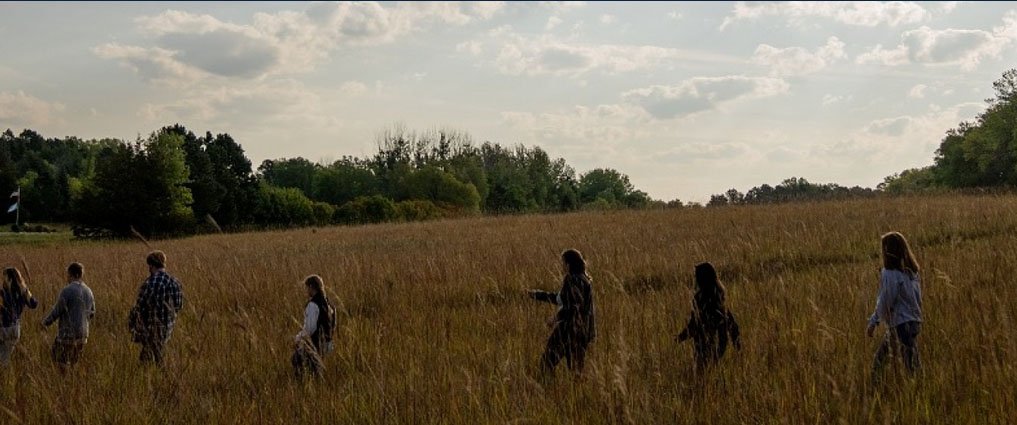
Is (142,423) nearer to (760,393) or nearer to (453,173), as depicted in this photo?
(760,393)

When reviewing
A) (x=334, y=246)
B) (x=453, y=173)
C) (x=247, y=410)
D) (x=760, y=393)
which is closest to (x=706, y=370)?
(x=760, y=393)

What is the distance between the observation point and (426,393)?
5047 millimetres

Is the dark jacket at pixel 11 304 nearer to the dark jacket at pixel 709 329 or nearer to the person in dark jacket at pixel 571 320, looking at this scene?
the person in dark jacket at pixel 571 320

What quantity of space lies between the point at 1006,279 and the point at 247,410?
26.0 feet

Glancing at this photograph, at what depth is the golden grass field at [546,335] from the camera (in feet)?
15.1

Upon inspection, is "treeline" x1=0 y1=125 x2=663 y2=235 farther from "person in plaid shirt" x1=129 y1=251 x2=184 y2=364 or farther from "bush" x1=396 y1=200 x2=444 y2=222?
"person in plaid shirt" x1=129 y1=251 x2=184 y2=364

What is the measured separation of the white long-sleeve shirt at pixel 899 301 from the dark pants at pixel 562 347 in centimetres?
215

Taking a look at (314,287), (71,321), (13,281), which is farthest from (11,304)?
(314,287)

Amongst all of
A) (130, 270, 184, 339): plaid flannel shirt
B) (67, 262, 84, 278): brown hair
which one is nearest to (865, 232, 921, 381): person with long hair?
(130, 270, 184, 339): plaid flannel shirt

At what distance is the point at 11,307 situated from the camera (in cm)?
762

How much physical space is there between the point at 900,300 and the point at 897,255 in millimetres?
319

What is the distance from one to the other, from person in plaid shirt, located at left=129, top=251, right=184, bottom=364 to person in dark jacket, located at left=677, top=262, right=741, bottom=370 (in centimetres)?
470

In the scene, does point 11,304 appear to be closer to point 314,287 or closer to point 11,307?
point 11,307

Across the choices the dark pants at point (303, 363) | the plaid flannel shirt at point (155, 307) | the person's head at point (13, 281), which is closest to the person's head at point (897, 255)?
the dark pants at point (303, 363)
